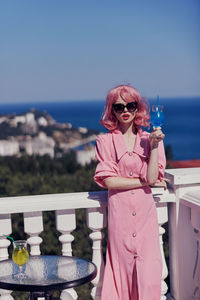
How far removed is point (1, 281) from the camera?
2.52 metres

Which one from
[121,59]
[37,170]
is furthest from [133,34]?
[37,170]

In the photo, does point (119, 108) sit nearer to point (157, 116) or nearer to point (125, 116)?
point (125, 116)

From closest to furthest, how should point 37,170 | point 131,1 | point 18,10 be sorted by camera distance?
point 37,170 < point 18,10 < point 131,1

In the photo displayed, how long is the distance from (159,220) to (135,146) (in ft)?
1.74

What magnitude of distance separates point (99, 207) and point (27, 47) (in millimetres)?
33317

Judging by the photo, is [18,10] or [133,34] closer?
[18,10]

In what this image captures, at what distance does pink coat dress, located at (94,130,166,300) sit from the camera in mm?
2824

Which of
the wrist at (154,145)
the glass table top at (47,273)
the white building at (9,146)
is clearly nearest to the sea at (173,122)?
the white building at (9,146)

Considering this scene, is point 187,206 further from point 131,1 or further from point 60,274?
point 131,1

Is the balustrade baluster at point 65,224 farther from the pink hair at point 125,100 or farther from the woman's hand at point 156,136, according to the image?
the woman's hand at point 156,136

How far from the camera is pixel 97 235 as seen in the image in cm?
305

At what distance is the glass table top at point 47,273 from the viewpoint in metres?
2.47

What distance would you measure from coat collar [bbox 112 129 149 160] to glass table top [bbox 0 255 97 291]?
A: 0.60 metres

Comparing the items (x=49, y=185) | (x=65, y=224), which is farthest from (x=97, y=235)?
(x=49, y=185)
